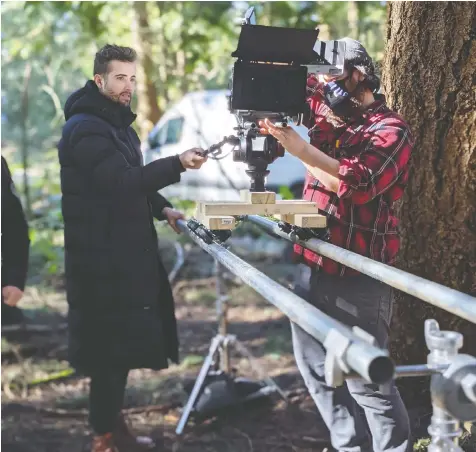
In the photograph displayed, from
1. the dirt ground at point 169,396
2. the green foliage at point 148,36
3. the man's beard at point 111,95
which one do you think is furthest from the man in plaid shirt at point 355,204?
the green foliage at point 148,36

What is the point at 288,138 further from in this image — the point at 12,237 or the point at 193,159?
the point at 12,237

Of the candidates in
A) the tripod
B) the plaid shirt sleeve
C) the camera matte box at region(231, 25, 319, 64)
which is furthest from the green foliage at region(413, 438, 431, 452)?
the camera matte box at region(231, 25, 319, 64)

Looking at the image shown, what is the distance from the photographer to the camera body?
1974 millimetres

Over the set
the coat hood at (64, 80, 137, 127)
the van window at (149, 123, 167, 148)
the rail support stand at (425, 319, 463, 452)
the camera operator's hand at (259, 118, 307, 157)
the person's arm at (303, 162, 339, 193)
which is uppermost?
the coat hood at (64, 80, 137, 127)

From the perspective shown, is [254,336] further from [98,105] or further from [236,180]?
[98,105]

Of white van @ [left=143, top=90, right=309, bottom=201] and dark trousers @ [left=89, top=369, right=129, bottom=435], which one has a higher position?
white van @ [left=143, top=90, right=309, bottom=201]

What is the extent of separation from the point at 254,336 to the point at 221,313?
1417 millimetres

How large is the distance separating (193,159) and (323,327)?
3.71 feet

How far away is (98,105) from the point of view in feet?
8.28

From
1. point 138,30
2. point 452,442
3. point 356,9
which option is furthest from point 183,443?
point 356,9

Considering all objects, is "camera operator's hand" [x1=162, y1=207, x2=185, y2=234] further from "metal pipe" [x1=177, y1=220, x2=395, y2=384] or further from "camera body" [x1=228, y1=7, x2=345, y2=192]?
"metal pipe" [x1=177, y1=220, x2=395, y2=384]

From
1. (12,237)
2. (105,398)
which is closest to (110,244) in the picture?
(12,237)

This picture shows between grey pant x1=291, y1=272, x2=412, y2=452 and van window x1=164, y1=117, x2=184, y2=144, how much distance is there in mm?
3429

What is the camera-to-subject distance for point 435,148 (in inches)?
107
